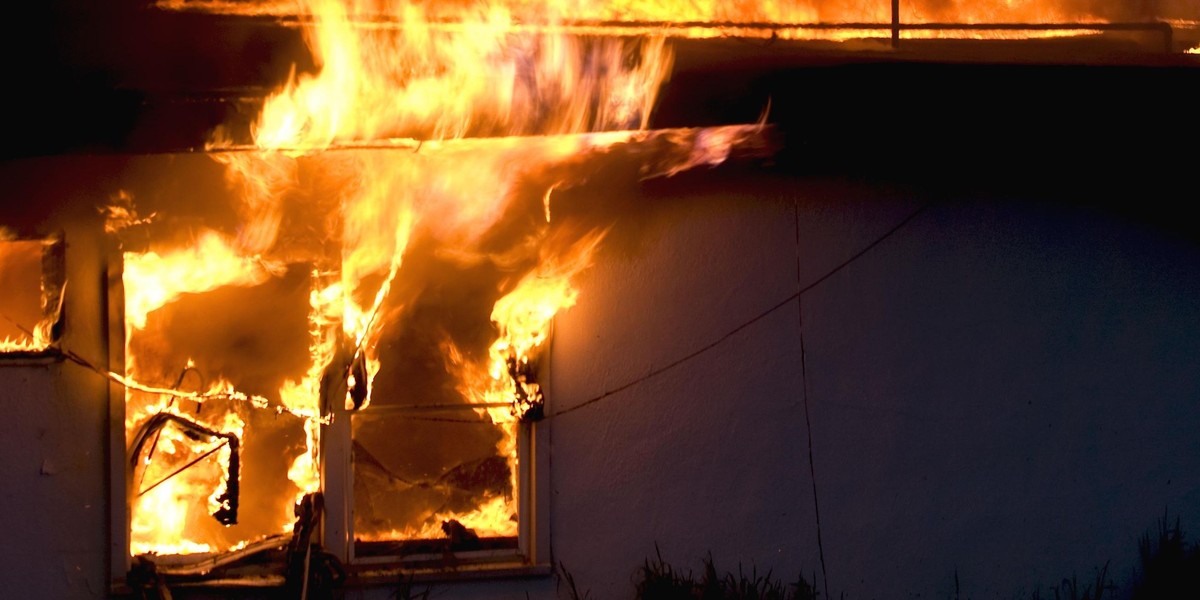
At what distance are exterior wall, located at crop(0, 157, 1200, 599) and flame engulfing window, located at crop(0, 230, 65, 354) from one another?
0.37 metres

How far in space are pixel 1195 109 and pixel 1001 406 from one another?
6.71 ft

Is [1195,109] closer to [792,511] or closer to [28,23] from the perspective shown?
[792,511]

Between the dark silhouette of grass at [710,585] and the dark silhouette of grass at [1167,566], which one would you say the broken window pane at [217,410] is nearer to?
the dark silhouette of grass at [710,585]

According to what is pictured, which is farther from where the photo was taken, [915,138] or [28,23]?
[915,138]

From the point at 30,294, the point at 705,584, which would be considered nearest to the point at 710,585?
the point at 705,584

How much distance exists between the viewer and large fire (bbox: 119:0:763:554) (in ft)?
17.8

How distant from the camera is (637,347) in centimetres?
587

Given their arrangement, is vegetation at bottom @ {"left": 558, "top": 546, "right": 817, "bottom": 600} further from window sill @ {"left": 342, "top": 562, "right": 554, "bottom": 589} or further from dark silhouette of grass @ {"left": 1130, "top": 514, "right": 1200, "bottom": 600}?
dark silhouette of grass @ {"left": 1130, "top": 514, "right": 1200, "bottom": 600}

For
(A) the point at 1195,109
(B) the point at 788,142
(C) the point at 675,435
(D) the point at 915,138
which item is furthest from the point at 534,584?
(A) the point at 1195,109

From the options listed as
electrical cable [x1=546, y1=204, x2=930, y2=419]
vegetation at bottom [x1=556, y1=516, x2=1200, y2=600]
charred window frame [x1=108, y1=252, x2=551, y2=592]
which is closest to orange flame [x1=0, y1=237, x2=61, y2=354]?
charred window frame [x1=108, y1=252, x2=551, y2=592]

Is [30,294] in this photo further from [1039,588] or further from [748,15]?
[1039,588]

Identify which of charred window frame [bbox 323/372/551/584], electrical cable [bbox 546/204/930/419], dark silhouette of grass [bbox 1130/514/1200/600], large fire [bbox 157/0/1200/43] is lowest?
dark silhouette of grass [bbox 1130/514/1200/600]

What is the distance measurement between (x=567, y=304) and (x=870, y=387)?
1.87 m

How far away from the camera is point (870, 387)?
6.08 m
